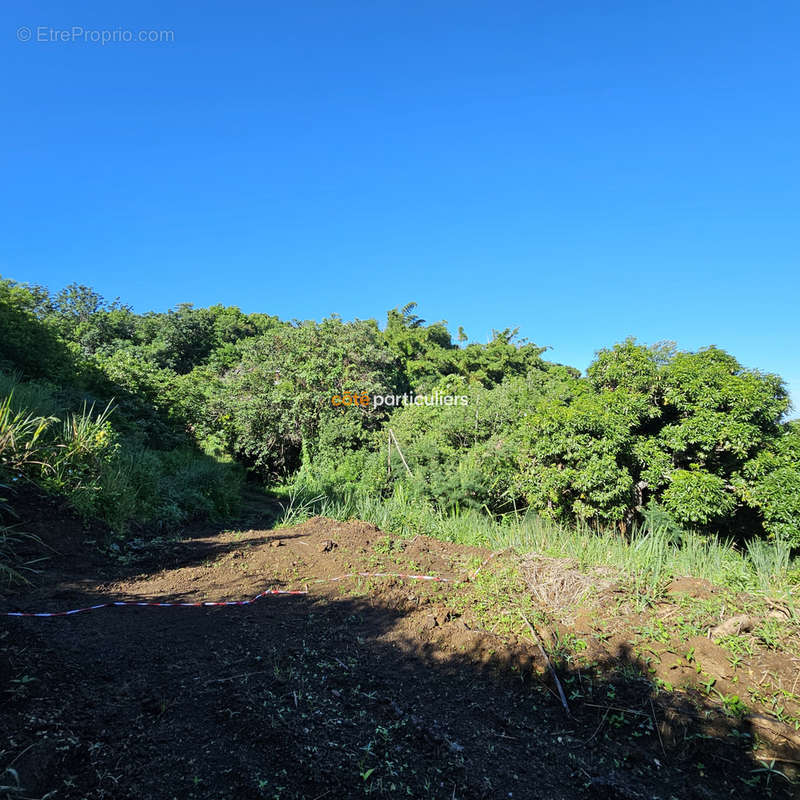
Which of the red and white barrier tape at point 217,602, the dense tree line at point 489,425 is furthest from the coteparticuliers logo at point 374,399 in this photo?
the red and white barrier tape at point 217,602

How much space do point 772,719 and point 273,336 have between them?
13.3 meters

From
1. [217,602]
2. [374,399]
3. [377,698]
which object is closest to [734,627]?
[377,698]

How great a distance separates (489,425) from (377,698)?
7.71m

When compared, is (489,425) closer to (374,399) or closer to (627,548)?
(374,399)

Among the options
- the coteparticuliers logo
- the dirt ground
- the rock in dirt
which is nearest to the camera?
the dirt ground

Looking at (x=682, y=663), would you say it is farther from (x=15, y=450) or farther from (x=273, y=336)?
(x=273, y=336)

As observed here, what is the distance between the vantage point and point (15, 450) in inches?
197

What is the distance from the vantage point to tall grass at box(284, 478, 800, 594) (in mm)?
3803

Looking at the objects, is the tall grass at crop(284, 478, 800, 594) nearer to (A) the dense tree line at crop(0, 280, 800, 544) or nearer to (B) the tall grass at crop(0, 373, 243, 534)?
(A) the dense tree line at crop(0, 280, 800, 544)

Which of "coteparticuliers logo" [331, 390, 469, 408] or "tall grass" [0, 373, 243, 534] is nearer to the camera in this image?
→ "tall grass" [0, 373, 243, 534]

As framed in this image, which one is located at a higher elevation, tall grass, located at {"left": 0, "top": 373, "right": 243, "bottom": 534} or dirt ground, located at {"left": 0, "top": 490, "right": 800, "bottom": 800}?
tall grass, located at {"left": 0, "top": 373, "right": 243, "bottom": 534}

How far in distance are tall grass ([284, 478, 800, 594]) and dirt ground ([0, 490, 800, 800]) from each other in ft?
1.38

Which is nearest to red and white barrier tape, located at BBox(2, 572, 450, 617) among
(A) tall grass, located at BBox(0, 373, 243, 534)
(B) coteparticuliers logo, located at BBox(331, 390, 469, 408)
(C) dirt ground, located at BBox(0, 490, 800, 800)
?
(C) dirt ground, located at BBox(0, 490, 800, 800)

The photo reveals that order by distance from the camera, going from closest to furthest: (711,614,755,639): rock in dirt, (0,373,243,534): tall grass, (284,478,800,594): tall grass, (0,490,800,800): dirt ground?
1. (0,490,800,800): dirt ground
2. (711,614,755,639): rock in dirt
3. (284,478,800,594): tall grass
4. (0,373,243,534): tall grass
